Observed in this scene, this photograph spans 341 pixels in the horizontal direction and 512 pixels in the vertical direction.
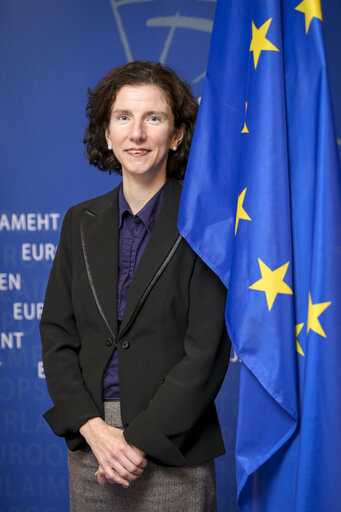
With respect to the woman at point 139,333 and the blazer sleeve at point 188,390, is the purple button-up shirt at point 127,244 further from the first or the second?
the blazer sleeve at point 188,390

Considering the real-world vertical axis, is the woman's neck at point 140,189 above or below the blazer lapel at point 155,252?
above

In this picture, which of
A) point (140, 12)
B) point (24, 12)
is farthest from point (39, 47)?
point (140, 12)

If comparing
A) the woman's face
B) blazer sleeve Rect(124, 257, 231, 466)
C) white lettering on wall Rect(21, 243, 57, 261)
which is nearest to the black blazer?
blazer sleeve Rect(124, 257, 231, 466)

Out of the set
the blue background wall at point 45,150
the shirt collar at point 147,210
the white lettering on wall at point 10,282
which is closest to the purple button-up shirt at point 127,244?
the shirt collar at point 147,210

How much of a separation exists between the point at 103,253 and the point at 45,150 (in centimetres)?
125

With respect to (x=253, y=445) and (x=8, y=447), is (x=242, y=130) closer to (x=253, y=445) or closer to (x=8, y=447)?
(x=253, y=445)

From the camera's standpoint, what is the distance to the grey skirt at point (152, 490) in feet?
4.56

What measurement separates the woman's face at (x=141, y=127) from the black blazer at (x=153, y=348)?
121mm

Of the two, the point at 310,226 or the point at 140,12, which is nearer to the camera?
the point at 310,226

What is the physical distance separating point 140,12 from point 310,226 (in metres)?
1.61

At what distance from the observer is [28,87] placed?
2.51 m

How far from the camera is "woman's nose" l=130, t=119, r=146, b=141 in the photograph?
136 cm

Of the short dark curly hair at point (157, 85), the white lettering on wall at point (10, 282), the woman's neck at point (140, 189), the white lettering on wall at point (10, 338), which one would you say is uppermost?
the short dark curly hair at point (157, 85)

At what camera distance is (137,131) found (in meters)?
1.37
